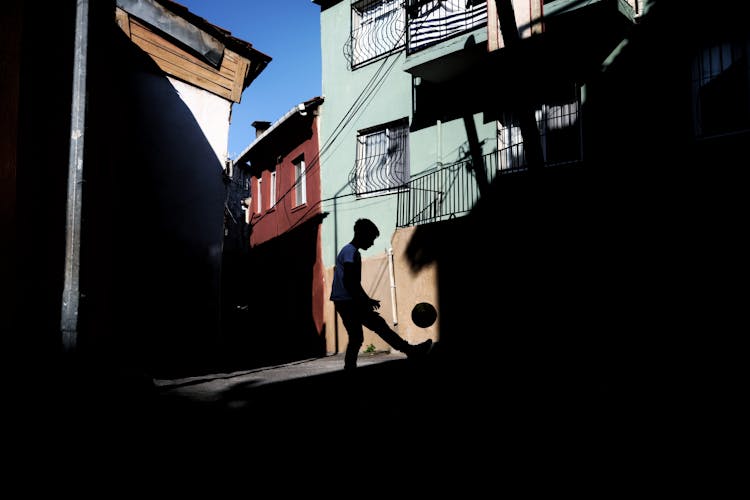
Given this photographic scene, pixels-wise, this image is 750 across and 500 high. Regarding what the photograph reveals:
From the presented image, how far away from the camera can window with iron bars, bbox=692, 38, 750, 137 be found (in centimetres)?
784

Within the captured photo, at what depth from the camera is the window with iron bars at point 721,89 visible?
309 inches

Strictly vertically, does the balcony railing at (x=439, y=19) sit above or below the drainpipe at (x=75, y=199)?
above

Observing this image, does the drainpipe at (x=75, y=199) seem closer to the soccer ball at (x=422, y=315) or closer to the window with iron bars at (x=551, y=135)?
the soccer ball at (x=422, y=315)

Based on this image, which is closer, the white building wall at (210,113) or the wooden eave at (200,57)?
the wooden eave at (200,57)

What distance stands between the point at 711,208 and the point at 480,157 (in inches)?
162

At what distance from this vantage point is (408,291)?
33.5 ft

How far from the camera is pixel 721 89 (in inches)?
315

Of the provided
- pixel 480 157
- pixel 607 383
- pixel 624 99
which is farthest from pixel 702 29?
pixel 607 383

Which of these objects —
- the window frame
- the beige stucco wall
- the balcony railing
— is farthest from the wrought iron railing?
the window frame

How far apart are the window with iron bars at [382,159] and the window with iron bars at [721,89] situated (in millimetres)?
5585

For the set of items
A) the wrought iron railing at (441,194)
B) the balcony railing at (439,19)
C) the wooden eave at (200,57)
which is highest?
the balcony railing at (439,19)

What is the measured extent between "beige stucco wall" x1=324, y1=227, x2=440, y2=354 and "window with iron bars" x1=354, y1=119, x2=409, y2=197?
1.62m

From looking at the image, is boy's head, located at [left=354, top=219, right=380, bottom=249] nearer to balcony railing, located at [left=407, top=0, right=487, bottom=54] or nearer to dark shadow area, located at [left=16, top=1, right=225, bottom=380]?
dark shadow area, located at [left=16, top=1, right=225, bottom=380]

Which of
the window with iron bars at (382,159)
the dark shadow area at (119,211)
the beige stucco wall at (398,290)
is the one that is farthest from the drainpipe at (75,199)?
the window with iron bars at (382,159)
